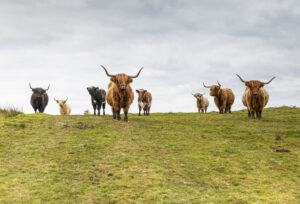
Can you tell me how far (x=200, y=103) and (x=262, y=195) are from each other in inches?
838

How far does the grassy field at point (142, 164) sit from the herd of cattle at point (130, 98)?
208 centimetres

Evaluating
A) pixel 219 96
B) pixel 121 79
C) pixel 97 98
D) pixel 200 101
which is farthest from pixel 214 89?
pixel 121 79

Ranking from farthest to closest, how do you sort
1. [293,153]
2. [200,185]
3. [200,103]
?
1. [200,103]
2. [293,153]
3. [200,185]

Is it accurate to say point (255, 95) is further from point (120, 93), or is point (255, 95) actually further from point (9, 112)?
point (9, 112)

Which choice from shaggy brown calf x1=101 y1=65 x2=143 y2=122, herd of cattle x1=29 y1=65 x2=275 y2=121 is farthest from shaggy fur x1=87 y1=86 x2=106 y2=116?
shaggy brown calf x1=101 y1=65 x2=143 y2=122

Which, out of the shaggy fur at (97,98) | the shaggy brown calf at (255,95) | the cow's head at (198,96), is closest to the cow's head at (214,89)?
the shaggy brown calf at (255,95)

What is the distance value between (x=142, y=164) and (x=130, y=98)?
7.58m

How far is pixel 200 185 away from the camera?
7.54 meters

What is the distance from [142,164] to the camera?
28.4 ft

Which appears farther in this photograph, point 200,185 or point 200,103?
point 200,103

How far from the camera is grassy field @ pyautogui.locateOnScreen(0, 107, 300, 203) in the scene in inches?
272

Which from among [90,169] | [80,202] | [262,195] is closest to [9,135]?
[90,169]

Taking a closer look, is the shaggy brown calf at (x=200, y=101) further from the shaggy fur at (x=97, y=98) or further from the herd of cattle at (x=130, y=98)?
the shaggy fur at (x=97, y=98)

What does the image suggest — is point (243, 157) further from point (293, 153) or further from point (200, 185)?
point (200, 185)
